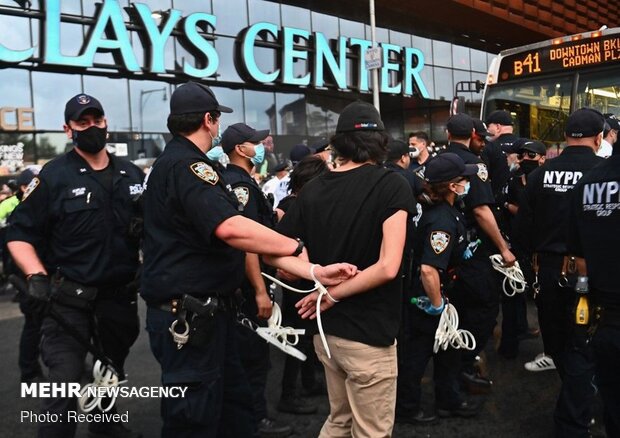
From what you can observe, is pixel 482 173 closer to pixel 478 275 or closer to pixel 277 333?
pixel 478 275

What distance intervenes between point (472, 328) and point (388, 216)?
213cm

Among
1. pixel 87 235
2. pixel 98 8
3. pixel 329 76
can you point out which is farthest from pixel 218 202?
pixel 329 76

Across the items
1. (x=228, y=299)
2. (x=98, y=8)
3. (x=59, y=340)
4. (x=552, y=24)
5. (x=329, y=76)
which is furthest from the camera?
(x=552, y=24)

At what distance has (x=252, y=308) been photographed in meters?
3.77

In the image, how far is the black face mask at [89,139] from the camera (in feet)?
11.1

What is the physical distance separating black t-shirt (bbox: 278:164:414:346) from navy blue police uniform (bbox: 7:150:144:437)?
142 cm

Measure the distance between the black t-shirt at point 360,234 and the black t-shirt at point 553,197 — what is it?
5.56 feet

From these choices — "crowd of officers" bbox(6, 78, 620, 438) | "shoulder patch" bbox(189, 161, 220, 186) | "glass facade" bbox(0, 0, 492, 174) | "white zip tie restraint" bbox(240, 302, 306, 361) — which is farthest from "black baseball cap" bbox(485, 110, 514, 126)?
"glass facade" bbox(0, 0, 492, 174)

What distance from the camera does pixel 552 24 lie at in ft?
70.0

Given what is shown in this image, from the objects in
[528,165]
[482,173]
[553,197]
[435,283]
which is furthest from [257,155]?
[528,165]

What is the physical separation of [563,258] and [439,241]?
2.88 feet

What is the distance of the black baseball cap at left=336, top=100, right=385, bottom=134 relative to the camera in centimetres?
244

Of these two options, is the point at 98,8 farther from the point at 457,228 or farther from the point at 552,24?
the point at 552,24

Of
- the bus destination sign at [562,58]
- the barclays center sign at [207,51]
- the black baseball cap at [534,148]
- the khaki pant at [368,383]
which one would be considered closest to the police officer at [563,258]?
the black baseball cap at [534,148]
